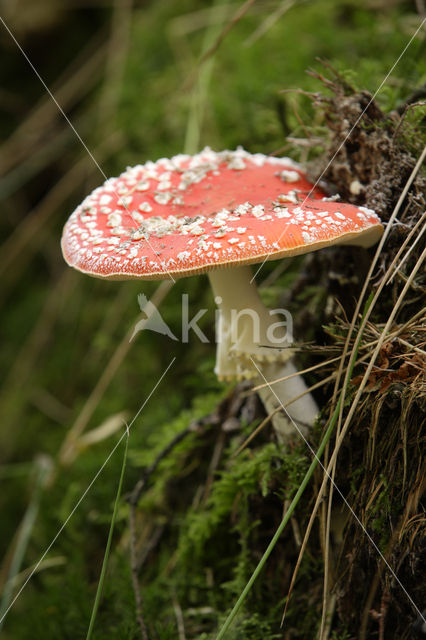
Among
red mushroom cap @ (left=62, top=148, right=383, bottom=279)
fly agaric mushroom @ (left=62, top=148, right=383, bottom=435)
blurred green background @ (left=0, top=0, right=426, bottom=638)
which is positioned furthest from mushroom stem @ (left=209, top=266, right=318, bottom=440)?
blurred green background @ (left=0, top=0, right=426, bottom=638)

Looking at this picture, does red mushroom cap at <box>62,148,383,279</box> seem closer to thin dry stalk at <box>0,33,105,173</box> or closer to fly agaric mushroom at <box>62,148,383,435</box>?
fly agaric mushroom at <box>62,148,383,435</box>

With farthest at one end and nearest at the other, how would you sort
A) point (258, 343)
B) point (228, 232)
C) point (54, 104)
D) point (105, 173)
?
point (54, 104)
point (105, 173)
point (258, 343)
point (228, 232)

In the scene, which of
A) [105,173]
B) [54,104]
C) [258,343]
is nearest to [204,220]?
[258,343]

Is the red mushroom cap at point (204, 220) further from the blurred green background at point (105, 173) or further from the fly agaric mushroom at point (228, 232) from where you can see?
the blurred green background at point (105, 173)

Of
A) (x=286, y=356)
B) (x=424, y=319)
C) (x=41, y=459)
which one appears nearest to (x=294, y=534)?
(x=286, y=356)

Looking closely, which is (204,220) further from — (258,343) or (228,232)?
(258,343)

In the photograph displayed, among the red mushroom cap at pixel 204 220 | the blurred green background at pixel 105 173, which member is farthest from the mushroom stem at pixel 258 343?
the blurred green background at pixel 105 173

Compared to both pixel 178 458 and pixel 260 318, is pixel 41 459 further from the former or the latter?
pixel 260 318
